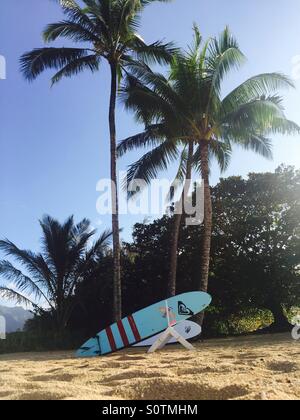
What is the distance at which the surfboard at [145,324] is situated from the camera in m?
8.30

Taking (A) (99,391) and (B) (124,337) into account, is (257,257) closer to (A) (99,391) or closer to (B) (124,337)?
(B) (124,337)

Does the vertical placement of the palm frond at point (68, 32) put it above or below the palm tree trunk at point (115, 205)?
above

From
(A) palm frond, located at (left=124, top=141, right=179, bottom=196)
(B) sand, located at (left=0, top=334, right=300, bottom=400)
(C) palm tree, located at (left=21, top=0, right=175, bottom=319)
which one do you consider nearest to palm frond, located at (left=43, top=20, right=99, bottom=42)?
(C) palm tree, located at (left=21, top=0, right=175, bottom=319)

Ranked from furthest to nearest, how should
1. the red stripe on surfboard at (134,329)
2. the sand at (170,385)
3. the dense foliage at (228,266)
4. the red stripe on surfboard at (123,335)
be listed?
1. the dense foliage at (228,266)
2. the red stripe on surfboard at (123,335)
3. the red stripe on surfboard at (134,329)
4. the sand at (170,385)

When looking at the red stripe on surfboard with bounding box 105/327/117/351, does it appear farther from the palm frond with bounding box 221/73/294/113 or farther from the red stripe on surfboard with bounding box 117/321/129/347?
the palm frond with bounding box 221/73/294/113

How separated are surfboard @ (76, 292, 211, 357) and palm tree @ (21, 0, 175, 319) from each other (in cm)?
290

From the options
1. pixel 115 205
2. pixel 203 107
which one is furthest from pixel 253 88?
pixel 115 205

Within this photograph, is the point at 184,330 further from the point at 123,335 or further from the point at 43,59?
the point at 43,59

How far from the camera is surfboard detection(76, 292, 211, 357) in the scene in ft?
27.2

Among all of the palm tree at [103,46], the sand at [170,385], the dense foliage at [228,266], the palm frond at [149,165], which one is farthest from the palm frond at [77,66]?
the sand at [170,385]

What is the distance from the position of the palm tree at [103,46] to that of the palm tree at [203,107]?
753 millimetres

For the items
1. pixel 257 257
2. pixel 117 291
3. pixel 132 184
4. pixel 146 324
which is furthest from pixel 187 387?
pixel 257 257

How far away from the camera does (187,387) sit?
3457 millimetres

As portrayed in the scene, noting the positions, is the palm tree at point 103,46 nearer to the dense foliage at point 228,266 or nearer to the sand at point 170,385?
the dense foliage at point 228,266
